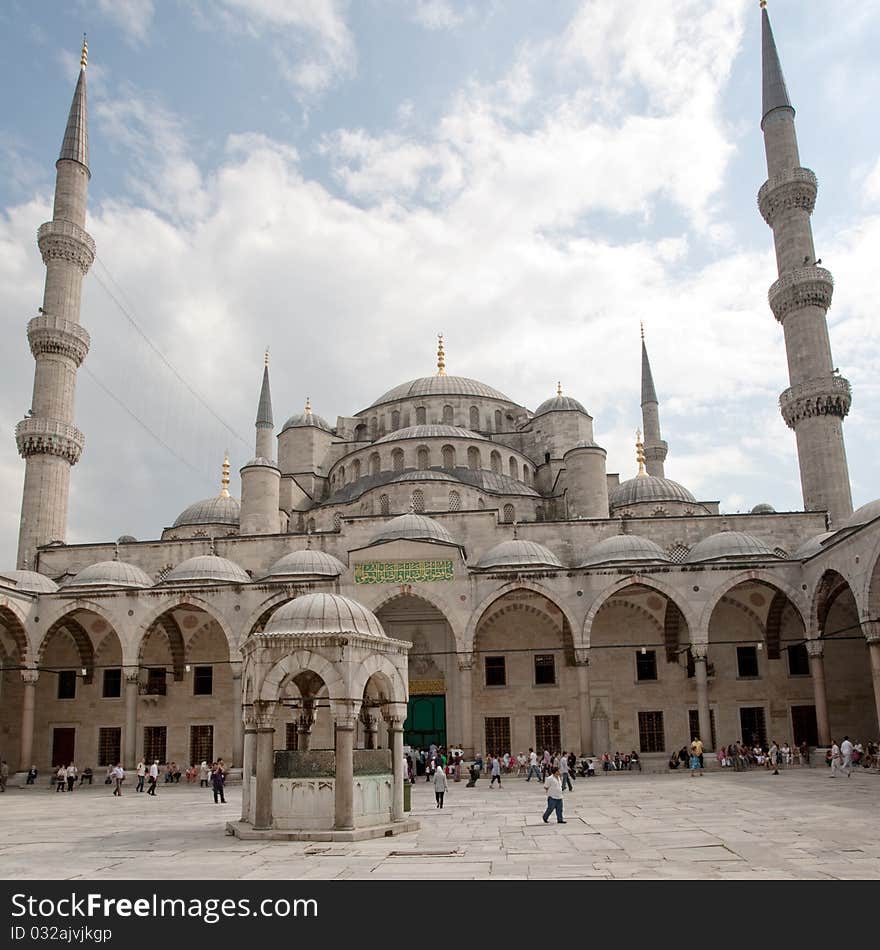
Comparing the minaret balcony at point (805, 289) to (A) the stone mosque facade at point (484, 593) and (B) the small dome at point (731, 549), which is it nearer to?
(A) the stone mosque facade at point (484, 593)

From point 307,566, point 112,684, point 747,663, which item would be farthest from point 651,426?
point 112,684

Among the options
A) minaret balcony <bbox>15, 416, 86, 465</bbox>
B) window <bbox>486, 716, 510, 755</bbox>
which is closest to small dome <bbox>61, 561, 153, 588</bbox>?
minaret balcony <bbox>15, 416, 86, 465</bbox>

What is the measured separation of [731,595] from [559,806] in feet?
45.5

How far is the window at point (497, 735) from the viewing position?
77.5 feet

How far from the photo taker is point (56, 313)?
27.0 meters

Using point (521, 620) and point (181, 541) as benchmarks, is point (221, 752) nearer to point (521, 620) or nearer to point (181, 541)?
point (181, 541)

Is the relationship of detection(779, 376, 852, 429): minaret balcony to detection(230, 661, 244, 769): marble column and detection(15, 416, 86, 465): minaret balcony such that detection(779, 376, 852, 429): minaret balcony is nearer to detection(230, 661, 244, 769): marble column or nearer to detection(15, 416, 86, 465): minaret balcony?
detection(230, 661, 244, 769): marble column

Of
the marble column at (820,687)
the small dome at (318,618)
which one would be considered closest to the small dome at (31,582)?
the small dome at (318,618)

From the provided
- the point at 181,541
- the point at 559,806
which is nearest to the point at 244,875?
the point at 559,806

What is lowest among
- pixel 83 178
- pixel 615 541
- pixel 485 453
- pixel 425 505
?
pixel 615 541

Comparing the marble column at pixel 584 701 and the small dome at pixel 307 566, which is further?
the small dome at pixel 307 566

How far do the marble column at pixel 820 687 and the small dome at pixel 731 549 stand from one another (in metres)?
2.41

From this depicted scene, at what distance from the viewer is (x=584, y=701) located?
69.8 ft

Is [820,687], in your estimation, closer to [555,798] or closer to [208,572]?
[555,798]
